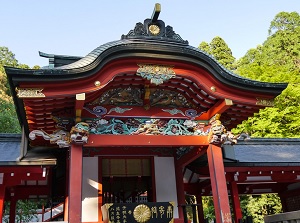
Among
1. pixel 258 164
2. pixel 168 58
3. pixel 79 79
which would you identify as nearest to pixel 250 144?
pixel 258 164

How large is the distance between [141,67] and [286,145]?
29.0 feet

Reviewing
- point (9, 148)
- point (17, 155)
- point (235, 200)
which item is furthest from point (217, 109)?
point (9, 148)

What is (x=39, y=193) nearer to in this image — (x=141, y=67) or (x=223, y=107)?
(x=141, y=67)

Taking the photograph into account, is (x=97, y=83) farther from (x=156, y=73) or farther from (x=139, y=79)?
(x=156, y=73)

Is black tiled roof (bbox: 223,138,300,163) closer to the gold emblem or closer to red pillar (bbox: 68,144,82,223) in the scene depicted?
the gold emblem

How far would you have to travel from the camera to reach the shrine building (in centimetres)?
576

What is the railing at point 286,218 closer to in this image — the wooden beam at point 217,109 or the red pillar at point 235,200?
the wooden beam at point 217,109

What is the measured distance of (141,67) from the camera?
6070mm

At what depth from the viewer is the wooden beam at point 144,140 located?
20.1 ft

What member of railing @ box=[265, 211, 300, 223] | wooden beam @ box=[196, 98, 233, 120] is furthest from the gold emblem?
railing @ box=[265, 211, 300, 223]

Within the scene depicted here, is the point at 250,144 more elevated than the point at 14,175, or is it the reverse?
the point at 250,144

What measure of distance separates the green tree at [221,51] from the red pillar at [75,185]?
73.0 feet

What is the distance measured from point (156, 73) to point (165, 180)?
3240mm

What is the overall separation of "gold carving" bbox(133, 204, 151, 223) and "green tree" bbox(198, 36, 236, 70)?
71.7 feet
